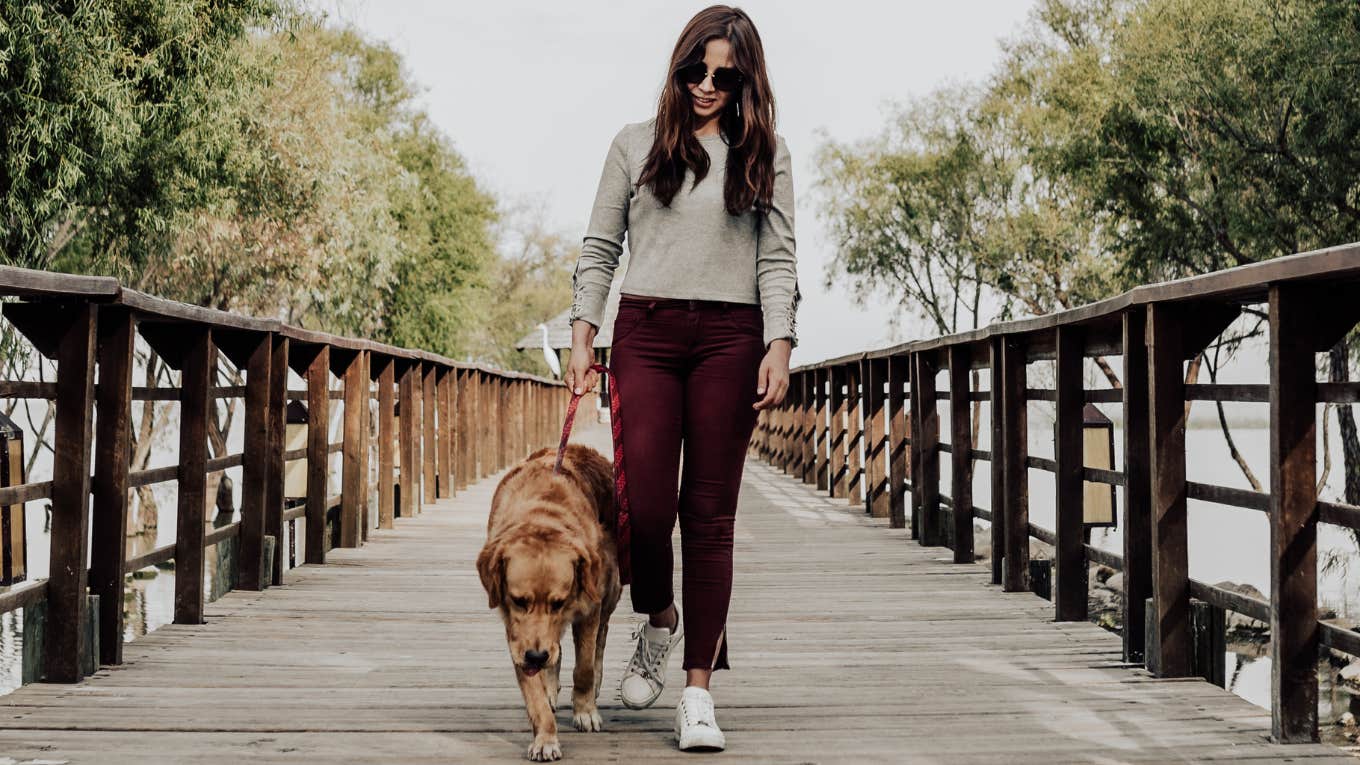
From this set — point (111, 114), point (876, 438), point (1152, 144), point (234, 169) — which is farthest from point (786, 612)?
point (1152, 144)

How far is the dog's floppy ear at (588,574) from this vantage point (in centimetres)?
329

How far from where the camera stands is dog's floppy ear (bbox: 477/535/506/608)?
325cm

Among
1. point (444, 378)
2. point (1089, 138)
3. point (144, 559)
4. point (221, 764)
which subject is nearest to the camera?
point (221, 764)

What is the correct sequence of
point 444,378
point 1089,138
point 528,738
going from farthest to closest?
point 1089,138, point 444,378, point 528,738

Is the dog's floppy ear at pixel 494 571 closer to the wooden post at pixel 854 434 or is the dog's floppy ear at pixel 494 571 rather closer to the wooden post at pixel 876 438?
the wooden post at pixel 876 438

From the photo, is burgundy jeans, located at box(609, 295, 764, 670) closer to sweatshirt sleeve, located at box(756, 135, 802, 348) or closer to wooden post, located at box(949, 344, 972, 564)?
sweatshirt sleeve, located at box(756, 135, 802, 348)

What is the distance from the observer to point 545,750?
10.6 feet

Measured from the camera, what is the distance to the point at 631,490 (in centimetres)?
350

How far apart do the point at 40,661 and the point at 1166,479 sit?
3.56m

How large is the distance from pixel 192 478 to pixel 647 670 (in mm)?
2409

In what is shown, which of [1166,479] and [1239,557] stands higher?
[1166,479]

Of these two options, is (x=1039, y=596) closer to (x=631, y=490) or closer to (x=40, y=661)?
(x=631, y=490)

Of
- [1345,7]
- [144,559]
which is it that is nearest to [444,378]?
[144,559]

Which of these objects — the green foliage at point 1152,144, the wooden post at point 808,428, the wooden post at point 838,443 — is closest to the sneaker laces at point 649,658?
the wooden post at point 838,443
